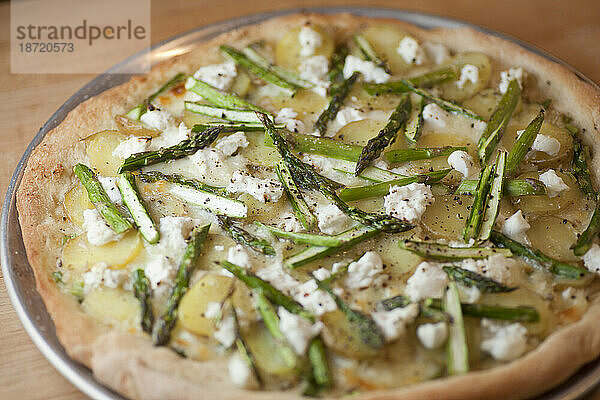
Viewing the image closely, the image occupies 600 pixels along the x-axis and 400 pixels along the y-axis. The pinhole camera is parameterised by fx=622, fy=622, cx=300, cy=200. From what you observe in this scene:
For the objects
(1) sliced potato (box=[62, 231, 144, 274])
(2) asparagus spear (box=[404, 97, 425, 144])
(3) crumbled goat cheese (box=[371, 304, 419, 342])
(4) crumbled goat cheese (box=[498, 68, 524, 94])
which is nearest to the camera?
(3) crumbled goat cheese (box=[371, 304, 419, 342])

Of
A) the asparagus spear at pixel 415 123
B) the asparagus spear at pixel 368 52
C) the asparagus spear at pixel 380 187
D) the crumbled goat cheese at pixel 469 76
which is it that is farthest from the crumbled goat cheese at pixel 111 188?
the crumbled goat cheese at pixel 469 76

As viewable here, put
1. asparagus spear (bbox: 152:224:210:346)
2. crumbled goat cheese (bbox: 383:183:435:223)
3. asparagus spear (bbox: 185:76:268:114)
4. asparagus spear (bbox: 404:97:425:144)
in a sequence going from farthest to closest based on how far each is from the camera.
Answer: asparagus spear (bbox: 185:76:268:114), asparagus spear (bbox: 404:97:425:144), crumbled goat cheese (bbox: 383:183:435:223), asparagus spear (bbox: 152:224:210:346)

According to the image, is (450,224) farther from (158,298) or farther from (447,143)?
(158,298)

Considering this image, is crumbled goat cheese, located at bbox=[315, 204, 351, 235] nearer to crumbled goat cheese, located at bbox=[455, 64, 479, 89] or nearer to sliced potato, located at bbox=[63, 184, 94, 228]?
sliced potato, located at bbox=[63, 184, 94, 228]

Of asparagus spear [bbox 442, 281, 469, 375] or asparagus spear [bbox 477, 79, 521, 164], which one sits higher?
asparagus spear [bbox 477, 79, 521, 164]

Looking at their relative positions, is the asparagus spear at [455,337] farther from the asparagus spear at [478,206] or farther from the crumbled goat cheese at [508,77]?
the crumbled goat cheese at [508,77]

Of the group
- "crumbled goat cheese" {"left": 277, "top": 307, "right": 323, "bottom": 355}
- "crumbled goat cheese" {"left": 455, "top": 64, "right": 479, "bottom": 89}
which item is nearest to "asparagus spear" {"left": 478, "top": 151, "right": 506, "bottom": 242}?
"crumbled goat cheese" {"left": 455, "top": 64, "right": 479, "bottom": 89}

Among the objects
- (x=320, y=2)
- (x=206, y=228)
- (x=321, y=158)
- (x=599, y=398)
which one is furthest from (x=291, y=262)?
(x=320, y=2)
